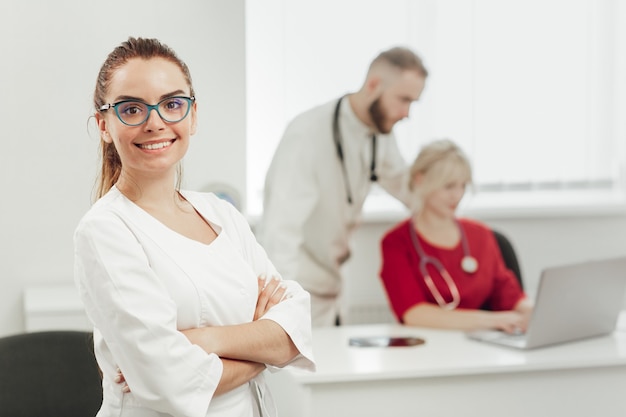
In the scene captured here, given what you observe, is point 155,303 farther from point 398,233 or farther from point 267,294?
point 398,233

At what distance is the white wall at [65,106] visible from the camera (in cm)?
297

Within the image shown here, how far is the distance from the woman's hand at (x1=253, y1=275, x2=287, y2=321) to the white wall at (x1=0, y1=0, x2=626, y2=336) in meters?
1.59

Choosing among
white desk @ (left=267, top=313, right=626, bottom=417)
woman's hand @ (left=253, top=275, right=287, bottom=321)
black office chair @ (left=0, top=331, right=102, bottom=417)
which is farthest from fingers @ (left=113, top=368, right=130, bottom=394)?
white desk @ (left=267, top=313, right=626, bottom=417)

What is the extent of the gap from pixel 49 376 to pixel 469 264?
1.59 m

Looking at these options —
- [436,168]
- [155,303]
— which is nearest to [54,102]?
[436,168]

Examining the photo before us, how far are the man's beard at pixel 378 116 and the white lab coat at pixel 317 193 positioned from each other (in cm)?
4

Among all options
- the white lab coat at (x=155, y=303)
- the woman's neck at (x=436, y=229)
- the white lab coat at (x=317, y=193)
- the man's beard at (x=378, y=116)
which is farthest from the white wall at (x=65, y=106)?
the white lab coat at (x=155, y=303)

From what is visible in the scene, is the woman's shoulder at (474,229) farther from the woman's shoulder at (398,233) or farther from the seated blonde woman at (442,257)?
the woman's shoulder at (398,233)

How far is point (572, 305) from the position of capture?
102 inches

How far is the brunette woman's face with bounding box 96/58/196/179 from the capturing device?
1403 mm

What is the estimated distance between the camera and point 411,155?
4.07 meters

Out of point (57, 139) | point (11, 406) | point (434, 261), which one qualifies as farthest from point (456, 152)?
point (11, 406)

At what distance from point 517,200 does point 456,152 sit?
1.09 metres

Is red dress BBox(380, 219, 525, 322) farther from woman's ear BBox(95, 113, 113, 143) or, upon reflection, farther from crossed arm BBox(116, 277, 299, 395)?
woman's ear BBox(95, 113, 113, 143)
